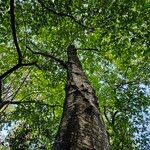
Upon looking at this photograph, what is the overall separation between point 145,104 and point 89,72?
4105 millimetres

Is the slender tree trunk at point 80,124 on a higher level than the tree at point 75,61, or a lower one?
lower

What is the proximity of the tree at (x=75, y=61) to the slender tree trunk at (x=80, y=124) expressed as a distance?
0.02m

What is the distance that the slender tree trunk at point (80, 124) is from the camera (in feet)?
9.70

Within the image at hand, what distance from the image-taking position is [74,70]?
664 centimetres

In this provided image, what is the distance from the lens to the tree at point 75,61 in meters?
8.02

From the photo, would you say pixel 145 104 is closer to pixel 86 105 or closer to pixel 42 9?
pixel 42 9

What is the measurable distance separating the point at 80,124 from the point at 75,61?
459 centimetres

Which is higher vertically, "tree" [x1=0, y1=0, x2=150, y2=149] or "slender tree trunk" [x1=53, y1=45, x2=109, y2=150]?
"tree" [x1=0, y1=0, x2=150, y2=149]

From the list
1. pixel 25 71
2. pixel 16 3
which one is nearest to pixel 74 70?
pixel 16 3

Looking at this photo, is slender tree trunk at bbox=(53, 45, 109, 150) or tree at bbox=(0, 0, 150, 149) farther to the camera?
tree at bbox=(0, 0, 150, 149)

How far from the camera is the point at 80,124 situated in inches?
136

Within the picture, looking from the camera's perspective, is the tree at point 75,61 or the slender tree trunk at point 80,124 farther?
the tree at point 75,61

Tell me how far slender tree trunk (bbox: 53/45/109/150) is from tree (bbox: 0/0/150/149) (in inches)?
0.9

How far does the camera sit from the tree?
8.02m
